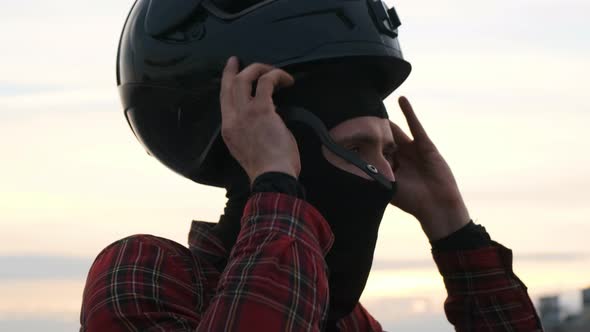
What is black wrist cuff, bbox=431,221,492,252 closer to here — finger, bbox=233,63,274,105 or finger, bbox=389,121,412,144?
finger, bbox=389,121,412,144

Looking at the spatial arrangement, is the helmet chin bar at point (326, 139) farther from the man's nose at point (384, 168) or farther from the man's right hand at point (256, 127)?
the man's right hand at point (256, 127)

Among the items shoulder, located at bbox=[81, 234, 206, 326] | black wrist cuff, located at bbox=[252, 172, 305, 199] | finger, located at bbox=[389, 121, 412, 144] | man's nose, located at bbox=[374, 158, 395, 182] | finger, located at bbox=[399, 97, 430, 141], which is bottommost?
shoulder, located at bbox=[81, 234, 206, 326]

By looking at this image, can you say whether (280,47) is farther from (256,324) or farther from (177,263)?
(256,324)

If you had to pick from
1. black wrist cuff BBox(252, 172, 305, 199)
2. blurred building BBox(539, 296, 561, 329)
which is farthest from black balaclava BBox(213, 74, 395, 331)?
blurred building BBox(539, 296, 561, 329)

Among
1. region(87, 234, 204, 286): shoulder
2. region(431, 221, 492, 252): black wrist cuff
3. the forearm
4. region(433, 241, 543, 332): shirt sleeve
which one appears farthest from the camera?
region(431, 221, 492, 252): black wrist cuff

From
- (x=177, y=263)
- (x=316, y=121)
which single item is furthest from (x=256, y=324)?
(x=316, y=121)

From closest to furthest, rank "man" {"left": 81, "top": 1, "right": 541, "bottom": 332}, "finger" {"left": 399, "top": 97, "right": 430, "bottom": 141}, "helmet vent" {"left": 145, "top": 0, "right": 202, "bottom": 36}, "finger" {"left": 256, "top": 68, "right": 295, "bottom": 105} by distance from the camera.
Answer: "man" {"left": 81, "top": 1, "right": 541, "bottom": 332} < "finger" {"left": 256, "top": 68, "right": 295, "bottom": 105} < "helmet vent" {"left": 145, "top": 0, "right": 202, "bottom": 36} < "finger" {"left": 399, "top": 97, "right": 430, "bottom": 141}

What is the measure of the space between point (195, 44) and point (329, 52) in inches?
18.6

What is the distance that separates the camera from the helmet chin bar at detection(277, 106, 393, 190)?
13.2 feet

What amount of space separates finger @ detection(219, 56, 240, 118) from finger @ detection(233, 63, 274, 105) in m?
0.02

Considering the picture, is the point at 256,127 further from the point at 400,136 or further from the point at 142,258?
the point at 400,136

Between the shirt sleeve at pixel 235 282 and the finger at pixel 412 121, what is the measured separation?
1.41 m

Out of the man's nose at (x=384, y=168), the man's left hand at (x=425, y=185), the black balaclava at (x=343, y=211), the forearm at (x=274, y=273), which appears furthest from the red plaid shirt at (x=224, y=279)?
the man's left hand at (x=425, y=185)

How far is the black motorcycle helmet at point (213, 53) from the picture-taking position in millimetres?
4164
